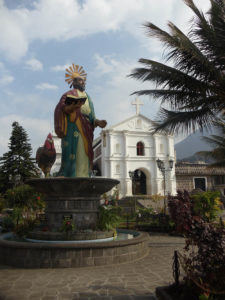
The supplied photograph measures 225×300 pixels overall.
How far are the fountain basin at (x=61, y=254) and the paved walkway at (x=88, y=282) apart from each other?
201 millimetres

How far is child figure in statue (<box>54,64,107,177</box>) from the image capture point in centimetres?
870

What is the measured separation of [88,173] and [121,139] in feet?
84.2

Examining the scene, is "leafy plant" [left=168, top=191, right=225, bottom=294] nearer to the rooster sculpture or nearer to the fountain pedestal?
the fountain pedestal

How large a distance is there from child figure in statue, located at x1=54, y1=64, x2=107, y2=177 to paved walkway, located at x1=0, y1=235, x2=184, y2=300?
3448 millimetres

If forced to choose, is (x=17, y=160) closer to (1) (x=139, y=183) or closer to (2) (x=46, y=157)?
(1) (x=139, y=183)

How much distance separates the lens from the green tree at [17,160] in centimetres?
3138

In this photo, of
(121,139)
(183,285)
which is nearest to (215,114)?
(183,285)

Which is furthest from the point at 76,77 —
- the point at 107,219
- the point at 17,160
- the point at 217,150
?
the point at 17,160

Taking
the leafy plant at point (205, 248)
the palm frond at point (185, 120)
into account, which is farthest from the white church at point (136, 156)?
the leafy plant at point (205, 248)

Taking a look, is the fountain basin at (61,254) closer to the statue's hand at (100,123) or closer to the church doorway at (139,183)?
the statue's hand at (100,123)

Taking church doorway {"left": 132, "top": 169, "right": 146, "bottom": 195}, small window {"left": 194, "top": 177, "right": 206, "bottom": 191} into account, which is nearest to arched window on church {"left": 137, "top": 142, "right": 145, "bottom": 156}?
church doorway {"left": 132, "top": 169, "right": 146, "bottom": 195}

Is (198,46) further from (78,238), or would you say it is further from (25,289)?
(25,289)

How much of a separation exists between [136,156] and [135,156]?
0.13m

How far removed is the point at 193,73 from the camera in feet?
27.7
